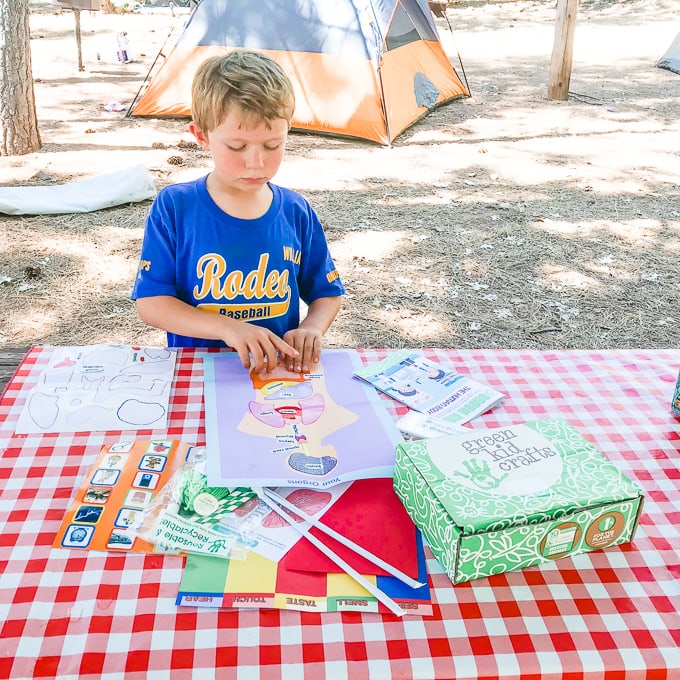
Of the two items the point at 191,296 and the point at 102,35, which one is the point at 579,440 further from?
the point at 102,35

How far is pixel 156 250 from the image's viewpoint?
1.56 m

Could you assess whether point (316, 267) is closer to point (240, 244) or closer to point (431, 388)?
point (240, 244)

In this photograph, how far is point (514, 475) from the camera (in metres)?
0.94

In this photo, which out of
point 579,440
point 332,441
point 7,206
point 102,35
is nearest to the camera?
point 579,440

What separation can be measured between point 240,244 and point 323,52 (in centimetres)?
459

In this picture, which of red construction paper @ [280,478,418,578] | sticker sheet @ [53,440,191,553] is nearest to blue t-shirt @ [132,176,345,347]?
sticker sheet @ [53,440,191,553]

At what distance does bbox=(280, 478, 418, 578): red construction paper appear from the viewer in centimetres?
91

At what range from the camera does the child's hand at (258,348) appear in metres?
1.36

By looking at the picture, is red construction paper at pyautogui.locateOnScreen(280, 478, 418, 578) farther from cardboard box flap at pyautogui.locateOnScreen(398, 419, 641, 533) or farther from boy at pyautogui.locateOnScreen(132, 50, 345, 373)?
boy at pyautogui.locateOnScreen(132, 50, 345, 373)

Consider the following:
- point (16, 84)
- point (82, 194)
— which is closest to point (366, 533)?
point (82, 194)

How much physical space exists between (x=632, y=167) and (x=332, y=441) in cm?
488

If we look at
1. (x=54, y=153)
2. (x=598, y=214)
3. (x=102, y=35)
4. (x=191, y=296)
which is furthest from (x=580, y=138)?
(x=102, y=35)

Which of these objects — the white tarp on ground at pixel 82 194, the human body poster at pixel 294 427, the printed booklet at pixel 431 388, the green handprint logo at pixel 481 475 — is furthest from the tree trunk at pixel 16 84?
the green handprint logo at pixel 481 475

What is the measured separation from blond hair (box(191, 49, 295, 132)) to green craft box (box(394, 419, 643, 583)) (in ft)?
2.45
